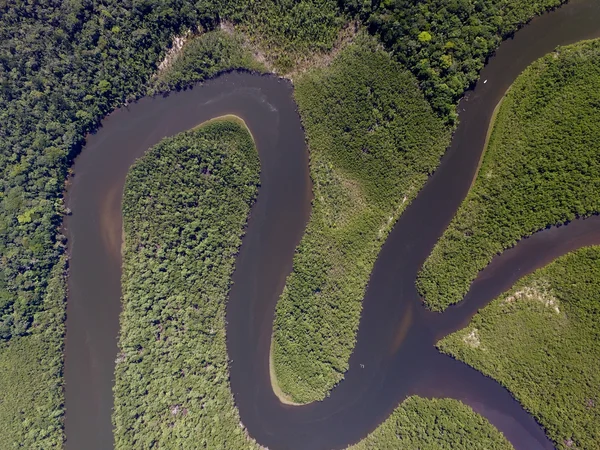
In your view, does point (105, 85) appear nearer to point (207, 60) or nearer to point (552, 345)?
point (207, 60)

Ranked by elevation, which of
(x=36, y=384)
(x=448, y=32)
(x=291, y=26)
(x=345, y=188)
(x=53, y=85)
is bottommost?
(x=36, y=384)

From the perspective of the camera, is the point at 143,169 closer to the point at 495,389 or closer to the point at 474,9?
the point at 474,9

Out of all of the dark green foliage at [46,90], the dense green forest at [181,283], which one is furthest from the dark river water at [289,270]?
the dark green foliage at [46,90]

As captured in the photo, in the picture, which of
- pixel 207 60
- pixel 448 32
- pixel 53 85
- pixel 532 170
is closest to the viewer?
pixel 532 170

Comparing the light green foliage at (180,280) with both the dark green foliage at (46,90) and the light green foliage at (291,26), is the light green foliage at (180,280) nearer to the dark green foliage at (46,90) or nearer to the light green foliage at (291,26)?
the dark green foliage at (46,90)

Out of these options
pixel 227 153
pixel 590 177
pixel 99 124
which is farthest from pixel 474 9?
pixel 99 124

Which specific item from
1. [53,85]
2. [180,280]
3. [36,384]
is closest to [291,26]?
[53,85]

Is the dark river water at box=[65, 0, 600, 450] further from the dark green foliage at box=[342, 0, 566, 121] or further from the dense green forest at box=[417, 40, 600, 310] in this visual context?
the dark green foliage at box=[342, 0, 566, 121]
